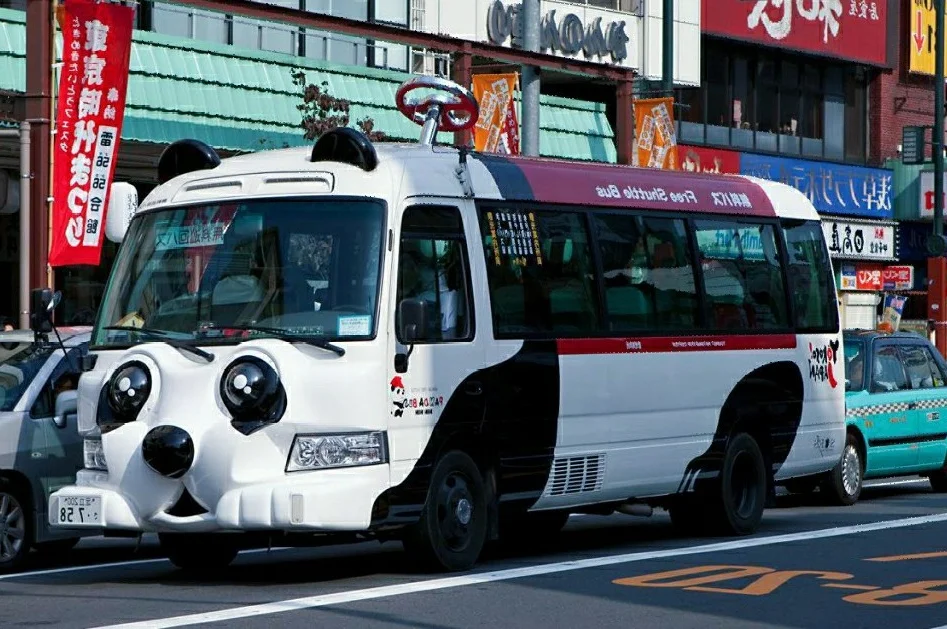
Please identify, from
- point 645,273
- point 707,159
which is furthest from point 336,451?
point 707,159

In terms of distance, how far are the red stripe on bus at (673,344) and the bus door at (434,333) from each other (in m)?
1.04

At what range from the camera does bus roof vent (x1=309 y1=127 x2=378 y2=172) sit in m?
11.5

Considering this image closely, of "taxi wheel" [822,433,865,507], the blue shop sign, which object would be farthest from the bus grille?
the blue shop sign

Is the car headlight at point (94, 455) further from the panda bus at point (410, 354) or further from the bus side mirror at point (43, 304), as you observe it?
the bus side mirror at point (43, 304)

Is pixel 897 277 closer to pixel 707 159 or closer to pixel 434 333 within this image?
pixel 707 159

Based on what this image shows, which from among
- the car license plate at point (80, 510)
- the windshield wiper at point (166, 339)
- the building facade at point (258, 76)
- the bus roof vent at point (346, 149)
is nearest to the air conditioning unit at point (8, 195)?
the building facade at point (258, 76)

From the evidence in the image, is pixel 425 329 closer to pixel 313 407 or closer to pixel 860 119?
pixel 313 407

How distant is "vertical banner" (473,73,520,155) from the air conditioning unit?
6.46 meters

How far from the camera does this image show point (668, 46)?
3444 cm

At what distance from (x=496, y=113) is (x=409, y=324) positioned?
15.7 meters

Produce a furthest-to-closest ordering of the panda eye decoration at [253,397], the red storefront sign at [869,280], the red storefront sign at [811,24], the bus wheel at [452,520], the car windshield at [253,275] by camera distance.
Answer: the red storefront sign at [811,24] < the red storefront sign at [869,280] < the bus wheel at [452,520] < the car windshield at [253,275] < the panda eye decoration at [253,397]

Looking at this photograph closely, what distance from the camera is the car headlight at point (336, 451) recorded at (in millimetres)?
10727

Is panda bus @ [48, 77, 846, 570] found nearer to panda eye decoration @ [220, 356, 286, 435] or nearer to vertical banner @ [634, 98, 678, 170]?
panda eye decoration @ [220, 356, 286, 435]

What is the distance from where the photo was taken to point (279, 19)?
23750 mm
